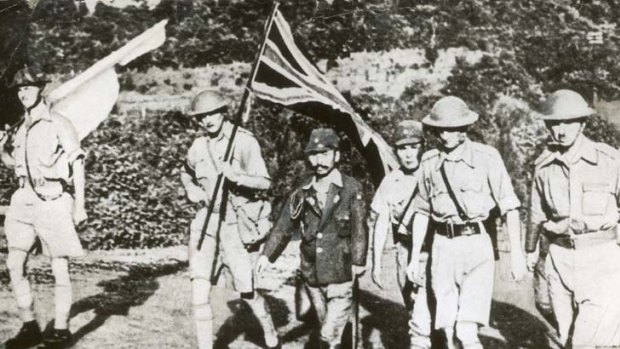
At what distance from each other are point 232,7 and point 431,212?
9.12 feet

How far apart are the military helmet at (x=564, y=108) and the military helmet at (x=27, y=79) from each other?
12.2ft

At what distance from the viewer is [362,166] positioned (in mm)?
6531

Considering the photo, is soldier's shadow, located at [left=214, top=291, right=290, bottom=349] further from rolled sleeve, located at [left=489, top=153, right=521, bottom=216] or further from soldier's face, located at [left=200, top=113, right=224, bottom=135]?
rolled sleeve, located at [left=489, top=153, right=521, bottom=216]

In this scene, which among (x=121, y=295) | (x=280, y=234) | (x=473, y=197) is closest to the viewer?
(x=473, y=197)

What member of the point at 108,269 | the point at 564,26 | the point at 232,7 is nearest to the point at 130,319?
the point at 108,269

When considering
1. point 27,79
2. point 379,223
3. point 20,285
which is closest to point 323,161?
point 379,223

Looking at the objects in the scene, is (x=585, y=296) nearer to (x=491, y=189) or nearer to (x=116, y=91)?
(x=491, y=189)

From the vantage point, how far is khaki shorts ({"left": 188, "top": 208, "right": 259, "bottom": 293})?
202 inches

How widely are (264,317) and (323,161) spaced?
126cm

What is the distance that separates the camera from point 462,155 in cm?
452

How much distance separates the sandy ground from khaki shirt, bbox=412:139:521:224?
1225 mm

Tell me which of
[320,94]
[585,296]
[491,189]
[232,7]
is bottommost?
[585,296]

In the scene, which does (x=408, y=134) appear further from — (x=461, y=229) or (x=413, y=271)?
(x=413, y=271)

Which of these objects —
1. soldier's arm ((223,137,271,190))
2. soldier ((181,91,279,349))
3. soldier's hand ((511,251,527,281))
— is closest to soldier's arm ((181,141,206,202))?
soldier ((181,91,279,349))
